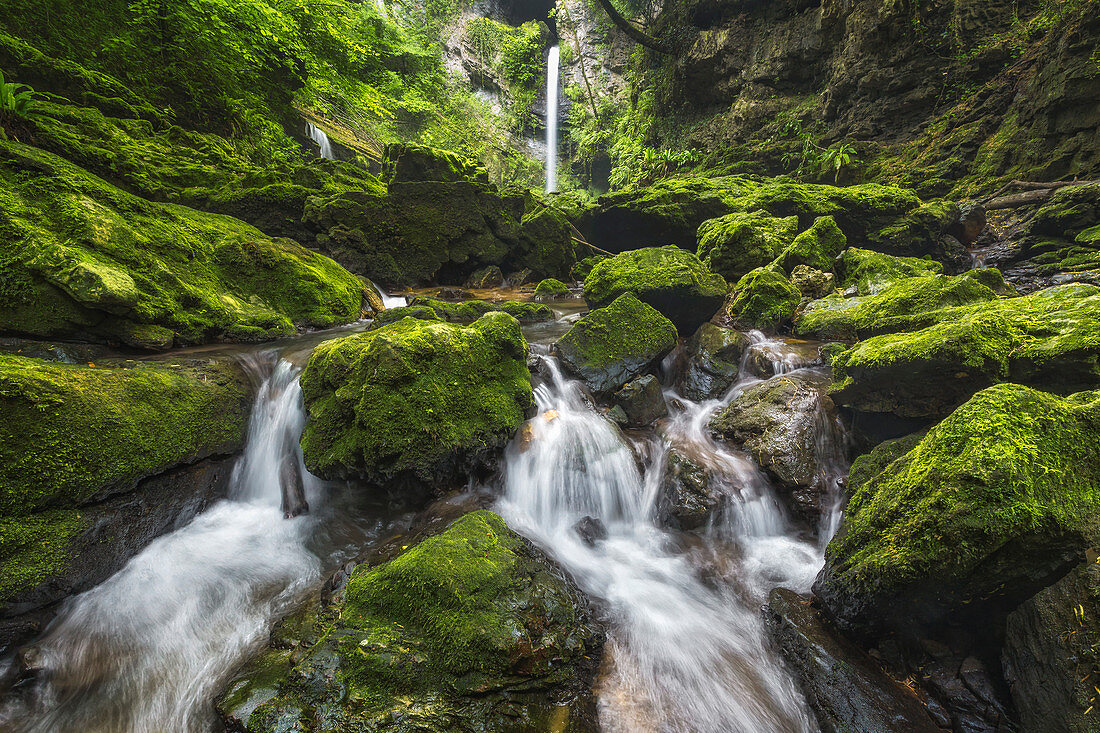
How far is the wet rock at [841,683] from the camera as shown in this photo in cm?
226

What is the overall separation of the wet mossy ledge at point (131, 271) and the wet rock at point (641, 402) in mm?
5172

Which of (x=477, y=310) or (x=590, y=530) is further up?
(x=477, y=310)

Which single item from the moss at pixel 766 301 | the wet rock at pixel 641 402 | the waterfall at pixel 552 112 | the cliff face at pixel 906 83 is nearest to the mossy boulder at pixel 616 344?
the wet rock at pixel 641 402

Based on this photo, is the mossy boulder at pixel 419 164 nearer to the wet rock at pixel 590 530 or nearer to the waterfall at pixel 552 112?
the wet rock at pixel 590 530

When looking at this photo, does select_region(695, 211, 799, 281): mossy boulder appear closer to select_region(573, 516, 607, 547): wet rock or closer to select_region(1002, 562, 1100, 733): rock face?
select_region(573, 516, 607, 547): wet rock

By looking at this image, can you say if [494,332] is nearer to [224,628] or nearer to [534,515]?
[534,515]

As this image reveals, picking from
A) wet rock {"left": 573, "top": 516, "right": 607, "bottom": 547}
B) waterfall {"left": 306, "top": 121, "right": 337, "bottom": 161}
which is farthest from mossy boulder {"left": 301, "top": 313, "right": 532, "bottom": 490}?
waterfall {"left": 306, "top": 121, "right": 337, "bottom": 161}

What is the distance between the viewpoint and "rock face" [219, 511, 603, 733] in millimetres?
1986

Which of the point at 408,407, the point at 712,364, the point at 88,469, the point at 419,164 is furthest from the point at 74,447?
the point at 419,164

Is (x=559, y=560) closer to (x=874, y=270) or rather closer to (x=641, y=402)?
(x=641, y=402)

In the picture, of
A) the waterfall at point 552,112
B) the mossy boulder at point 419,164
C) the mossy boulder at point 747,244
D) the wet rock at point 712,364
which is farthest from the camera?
the waterfall at point 552,112

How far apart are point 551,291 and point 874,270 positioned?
7196 millimetres

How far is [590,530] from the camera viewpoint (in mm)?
4246

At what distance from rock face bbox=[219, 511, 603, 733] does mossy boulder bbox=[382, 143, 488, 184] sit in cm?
1060
